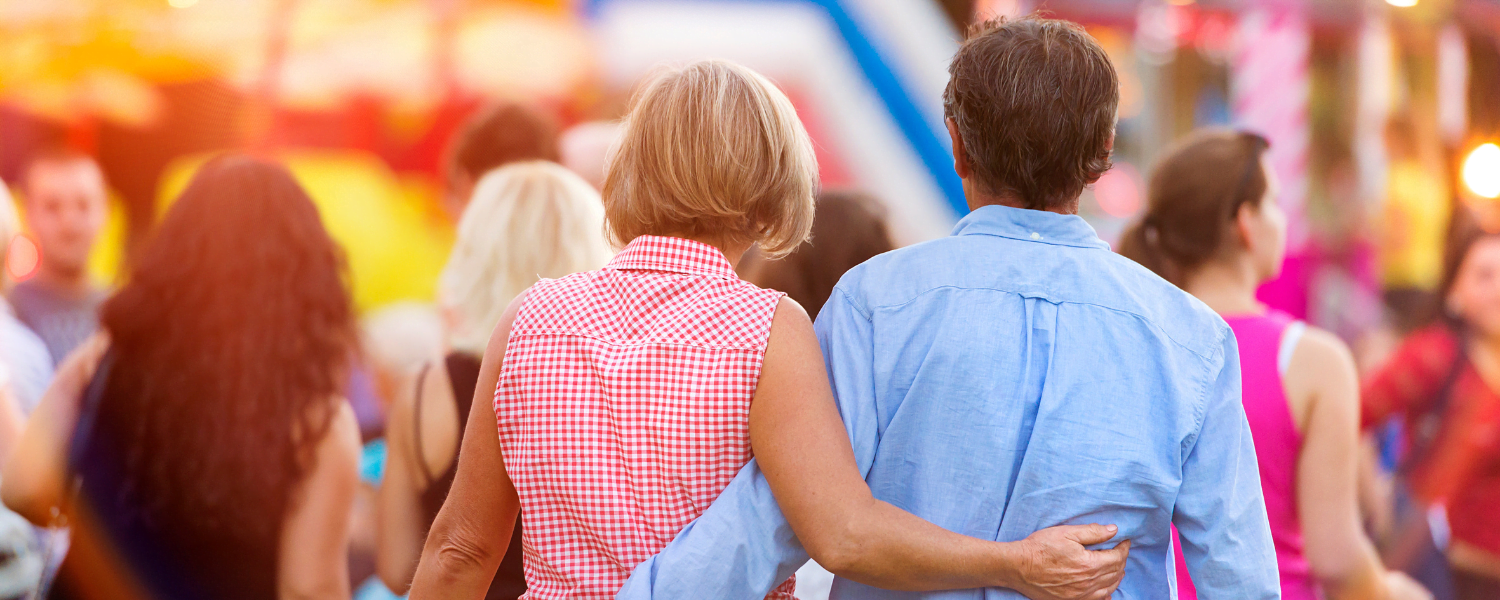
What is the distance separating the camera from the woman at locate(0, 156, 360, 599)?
7.27 ft

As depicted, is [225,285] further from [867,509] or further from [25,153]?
[25,153]

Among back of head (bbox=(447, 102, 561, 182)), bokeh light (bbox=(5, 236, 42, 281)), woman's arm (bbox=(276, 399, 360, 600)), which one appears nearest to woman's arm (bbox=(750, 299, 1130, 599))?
woman's arm (bbox=(276, 399, 360, 600))

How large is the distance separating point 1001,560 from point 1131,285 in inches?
15.6

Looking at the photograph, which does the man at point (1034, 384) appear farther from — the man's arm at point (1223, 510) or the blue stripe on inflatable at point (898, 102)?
the blue stripe on inflatable at point (898, 102)

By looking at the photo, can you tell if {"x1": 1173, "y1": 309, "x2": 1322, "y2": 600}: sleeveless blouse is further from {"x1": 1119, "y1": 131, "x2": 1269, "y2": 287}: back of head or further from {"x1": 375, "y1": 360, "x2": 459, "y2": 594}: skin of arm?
{"x1": 375, "y1": 360, "x2": 459, "y2": 594}: skin of arm

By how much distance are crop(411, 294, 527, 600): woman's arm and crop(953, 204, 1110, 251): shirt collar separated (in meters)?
0.63

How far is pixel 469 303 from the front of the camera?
89.1 inches

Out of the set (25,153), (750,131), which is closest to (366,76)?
(25,153)

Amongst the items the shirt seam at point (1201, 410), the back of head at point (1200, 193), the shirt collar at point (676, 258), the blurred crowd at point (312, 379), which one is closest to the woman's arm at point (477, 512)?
the shirt collar at point (676, 258)

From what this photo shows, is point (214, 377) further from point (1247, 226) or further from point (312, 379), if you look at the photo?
point (1247, 226)

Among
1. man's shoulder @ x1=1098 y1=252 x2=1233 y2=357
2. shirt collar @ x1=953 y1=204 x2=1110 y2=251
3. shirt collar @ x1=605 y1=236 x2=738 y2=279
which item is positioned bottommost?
man's shoulder @ x1=1098 y1=252 x2=1233 y2=357

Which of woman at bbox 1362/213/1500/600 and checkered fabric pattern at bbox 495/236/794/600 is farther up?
checkered fabric pattern at bbox 495/236/794/600

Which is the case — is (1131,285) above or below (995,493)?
above

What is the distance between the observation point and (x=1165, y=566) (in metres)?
1.47
